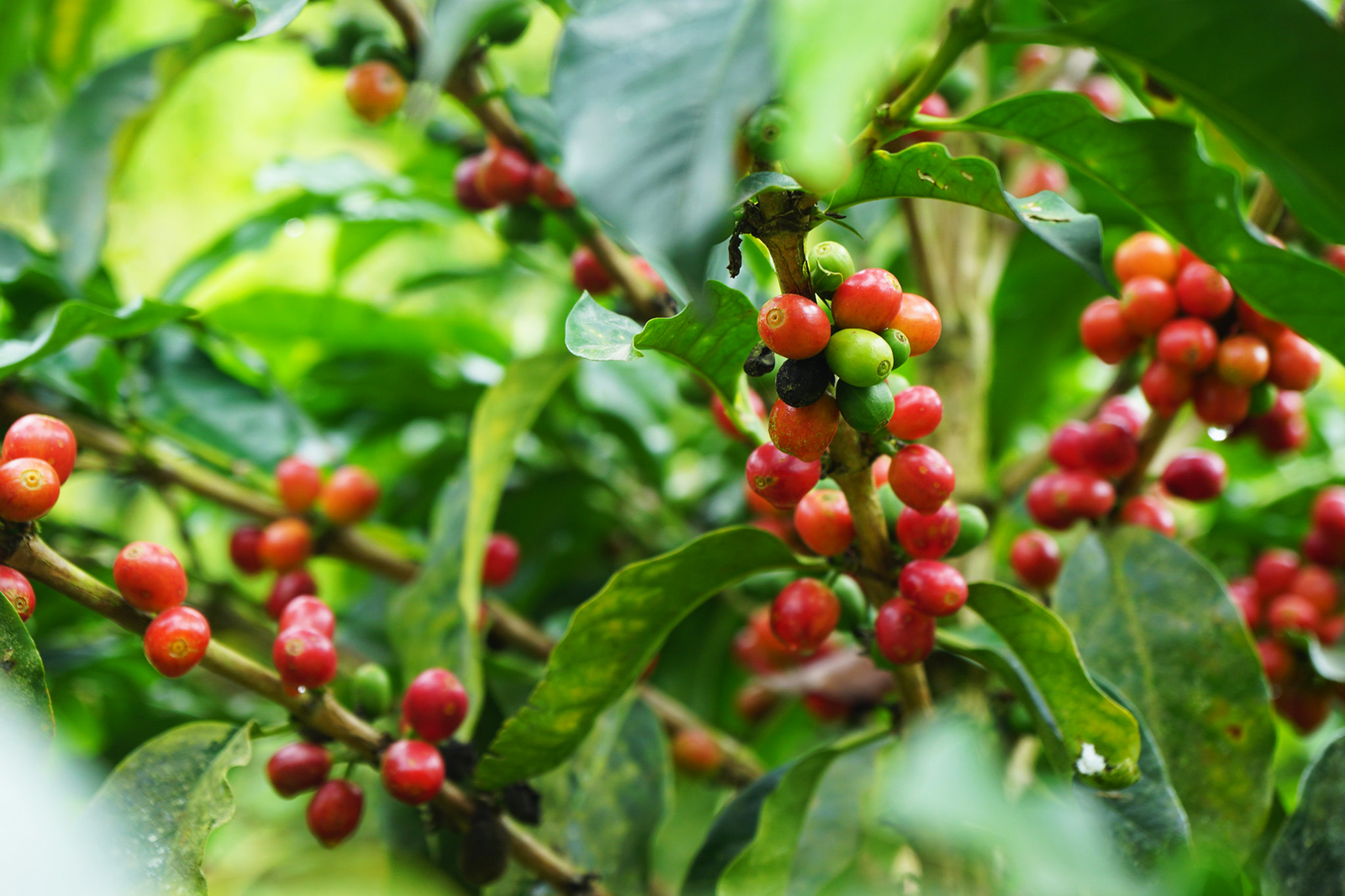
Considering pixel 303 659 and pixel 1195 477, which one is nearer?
pixel 303 659

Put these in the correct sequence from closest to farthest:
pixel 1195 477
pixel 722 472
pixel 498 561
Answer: pixel 1195 477 → pixel 498 561 → pixel 722 472

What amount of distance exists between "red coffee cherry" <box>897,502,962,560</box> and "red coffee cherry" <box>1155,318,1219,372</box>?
281 mm

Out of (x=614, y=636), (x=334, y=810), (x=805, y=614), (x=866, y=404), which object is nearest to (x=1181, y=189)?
(x=866, y=404)

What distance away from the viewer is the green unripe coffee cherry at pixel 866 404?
0.52m

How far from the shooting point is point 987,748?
783mm

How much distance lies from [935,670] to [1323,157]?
60 centimetres

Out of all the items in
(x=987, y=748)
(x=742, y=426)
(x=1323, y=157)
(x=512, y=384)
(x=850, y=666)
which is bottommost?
(x=850, y=666)

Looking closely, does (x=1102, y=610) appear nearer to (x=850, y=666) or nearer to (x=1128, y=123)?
(x=850, y=666)

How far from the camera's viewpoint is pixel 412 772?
0.66 metres

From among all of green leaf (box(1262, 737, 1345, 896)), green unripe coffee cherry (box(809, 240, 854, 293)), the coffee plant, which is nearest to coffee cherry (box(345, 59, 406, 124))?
the coffee plant

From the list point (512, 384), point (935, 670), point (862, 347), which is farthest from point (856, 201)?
point (935, 670)

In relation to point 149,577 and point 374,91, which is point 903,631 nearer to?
point 149,577

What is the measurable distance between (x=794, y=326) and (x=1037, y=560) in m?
0.54

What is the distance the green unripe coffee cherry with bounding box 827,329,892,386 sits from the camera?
1.65 feet
